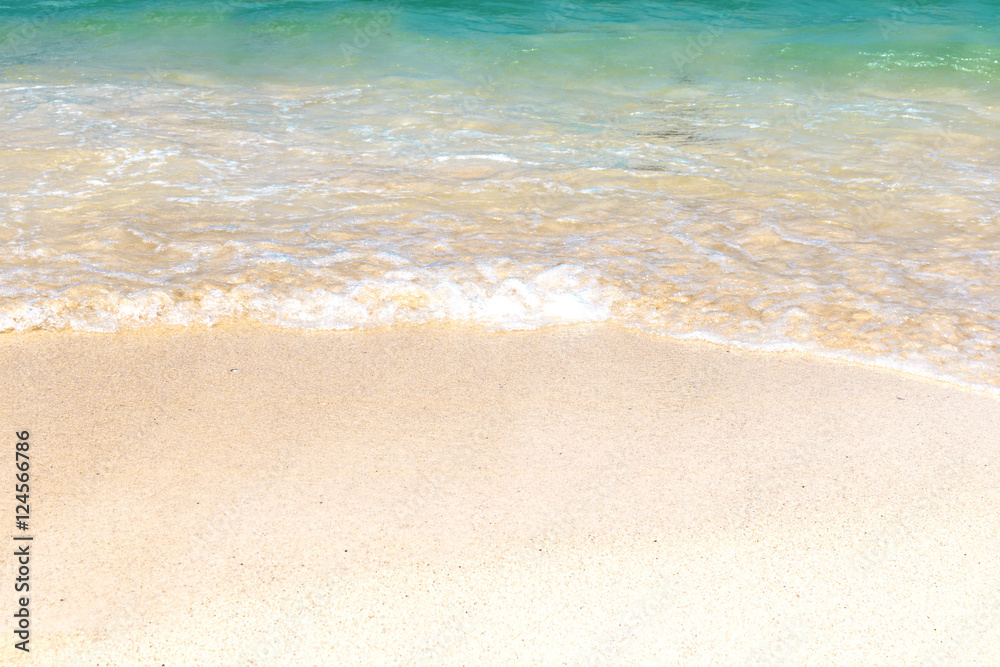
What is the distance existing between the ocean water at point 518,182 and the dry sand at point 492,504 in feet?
1.33

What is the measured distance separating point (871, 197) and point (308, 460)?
4.17 metres

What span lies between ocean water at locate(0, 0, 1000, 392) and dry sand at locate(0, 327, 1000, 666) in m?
0.41

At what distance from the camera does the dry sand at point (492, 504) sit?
2225 millimetres

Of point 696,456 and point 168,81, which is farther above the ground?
point 168,81

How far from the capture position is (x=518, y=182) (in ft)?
18.7

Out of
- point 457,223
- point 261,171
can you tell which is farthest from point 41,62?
point 457,223

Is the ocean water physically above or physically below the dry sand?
above

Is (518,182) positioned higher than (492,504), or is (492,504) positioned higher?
(518,182)

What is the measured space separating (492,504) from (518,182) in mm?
3358

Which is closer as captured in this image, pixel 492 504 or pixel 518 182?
pixel 492 504

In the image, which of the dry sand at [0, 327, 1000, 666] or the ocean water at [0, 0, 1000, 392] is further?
the ocean water at [0, 0, 1000, 392]

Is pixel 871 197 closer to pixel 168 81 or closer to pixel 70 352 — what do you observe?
pixel 70 352

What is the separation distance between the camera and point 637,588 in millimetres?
2363

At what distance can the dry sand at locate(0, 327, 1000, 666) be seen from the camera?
222cm
